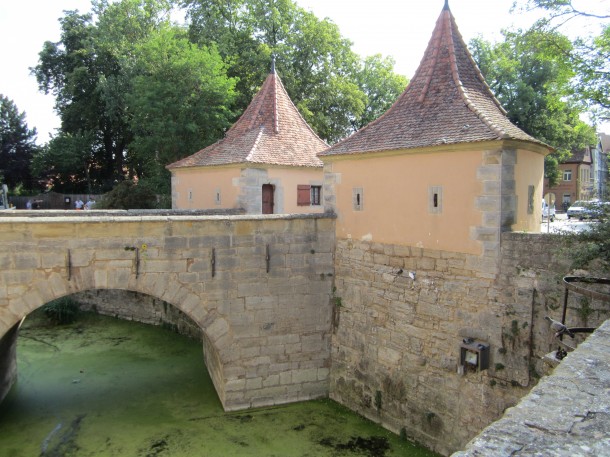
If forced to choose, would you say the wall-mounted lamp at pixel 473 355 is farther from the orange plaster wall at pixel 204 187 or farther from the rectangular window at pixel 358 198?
the orange plaster wall at pixel 204 187

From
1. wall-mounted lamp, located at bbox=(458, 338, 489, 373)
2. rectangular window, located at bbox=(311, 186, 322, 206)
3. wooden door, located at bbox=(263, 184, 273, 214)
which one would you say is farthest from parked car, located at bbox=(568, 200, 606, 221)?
rectangular window, located at bbox=(311, 186, 322, 206)

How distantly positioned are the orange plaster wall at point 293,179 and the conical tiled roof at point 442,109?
4.23m

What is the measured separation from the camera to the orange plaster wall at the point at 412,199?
323 inches

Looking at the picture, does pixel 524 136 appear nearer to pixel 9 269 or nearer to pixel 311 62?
pixel 9 269

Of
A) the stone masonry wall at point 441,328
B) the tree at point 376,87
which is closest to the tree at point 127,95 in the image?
the tree at point 376,87

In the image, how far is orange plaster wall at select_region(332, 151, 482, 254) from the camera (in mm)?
8203

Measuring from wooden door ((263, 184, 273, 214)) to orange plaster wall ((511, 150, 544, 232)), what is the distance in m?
7.79

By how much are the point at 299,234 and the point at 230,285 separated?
1.72 metres

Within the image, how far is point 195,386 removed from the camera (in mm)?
11508

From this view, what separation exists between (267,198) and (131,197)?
9.01m

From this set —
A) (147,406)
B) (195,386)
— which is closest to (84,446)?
(147,406)

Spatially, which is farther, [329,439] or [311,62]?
[311,62]

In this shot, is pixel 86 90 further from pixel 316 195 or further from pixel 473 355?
pixel 473 355

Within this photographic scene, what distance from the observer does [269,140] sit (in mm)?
15164
